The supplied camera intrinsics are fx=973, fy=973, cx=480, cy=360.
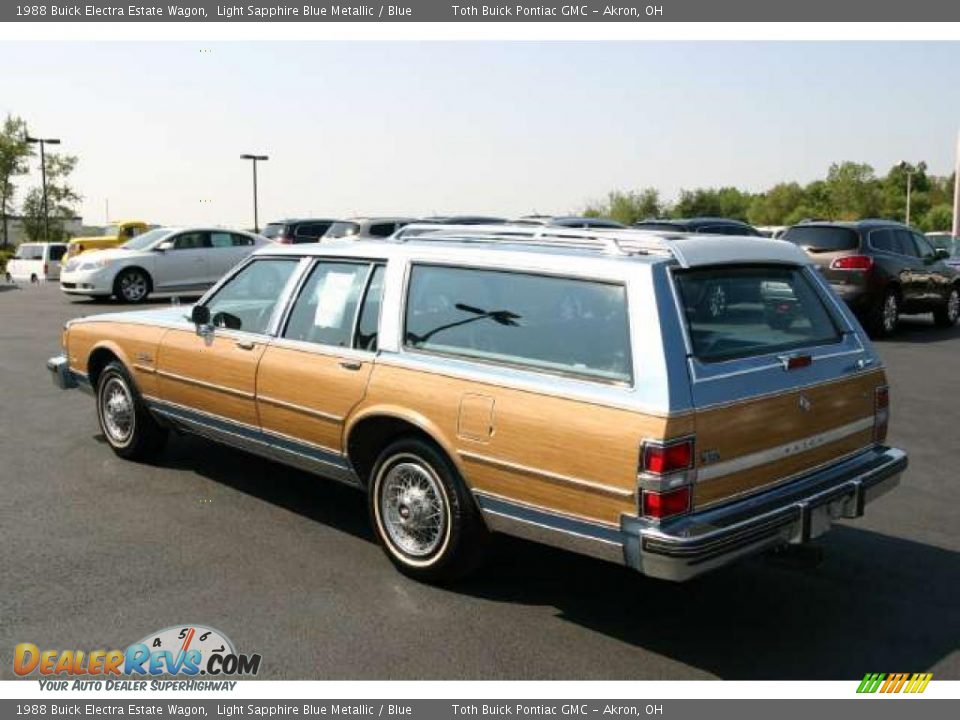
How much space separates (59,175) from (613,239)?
189 feet

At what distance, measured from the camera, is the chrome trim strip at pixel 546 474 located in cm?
377

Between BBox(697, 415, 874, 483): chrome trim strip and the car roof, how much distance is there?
0.85 meters

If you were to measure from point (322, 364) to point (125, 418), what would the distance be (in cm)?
241

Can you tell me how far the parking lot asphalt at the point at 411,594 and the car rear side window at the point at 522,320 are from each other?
1147 mm

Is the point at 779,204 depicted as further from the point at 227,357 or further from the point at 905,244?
the point at 227,357

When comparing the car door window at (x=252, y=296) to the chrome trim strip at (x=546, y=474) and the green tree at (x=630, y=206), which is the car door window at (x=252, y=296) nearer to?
the chrome trim strip at (x=546, y=474)

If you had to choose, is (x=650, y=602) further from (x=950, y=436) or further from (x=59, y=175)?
(x=59, y=175)

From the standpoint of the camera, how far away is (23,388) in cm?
983

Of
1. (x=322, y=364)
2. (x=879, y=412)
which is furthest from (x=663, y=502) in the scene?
(x=322, y=364)

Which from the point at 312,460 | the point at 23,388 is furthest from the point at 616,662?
the point at 23,388

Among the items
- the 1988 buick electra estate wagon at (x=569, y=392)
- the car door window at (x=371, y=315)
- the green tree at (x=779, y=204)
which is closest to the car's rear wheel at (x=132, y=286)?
the 1988 buick electra estate wagon at (x=569, y=392)

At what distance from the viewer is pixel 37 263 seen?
30875 millimetres

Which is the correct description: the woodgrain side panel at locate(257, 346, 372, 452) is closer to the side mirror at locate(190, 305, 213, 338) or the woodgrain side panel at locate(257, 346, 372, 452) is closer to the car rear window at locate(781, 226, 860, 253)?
the side mirror at locate(190, 305, 213, 338)
